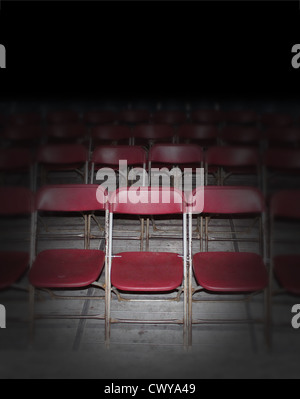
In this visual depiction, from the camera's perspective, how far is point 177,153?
10.9 feet

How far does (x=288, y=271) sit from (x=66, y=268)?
1438 mm

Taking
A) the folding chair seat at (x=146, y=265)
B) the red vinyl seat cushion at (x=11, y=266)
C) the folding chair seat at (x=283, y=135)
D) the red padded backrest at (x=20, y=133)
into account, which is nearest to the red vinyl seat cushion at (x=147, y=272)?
the folding chair seat at (x=146, y=265)

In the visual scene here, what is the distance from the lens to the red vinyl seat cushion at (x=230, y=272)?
2020mm

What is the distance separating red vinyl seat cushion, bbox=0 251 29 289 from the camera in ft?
6.80

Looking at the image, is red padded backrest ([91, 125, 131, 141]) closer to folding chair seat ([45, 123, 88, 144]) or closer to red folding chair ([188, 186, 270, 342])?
folding chair seat ([45, 123, 88, 144])

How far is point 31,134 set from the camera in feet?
14.2

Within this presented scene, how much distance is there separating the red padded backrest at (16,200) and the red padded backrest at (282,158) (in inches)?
82.2

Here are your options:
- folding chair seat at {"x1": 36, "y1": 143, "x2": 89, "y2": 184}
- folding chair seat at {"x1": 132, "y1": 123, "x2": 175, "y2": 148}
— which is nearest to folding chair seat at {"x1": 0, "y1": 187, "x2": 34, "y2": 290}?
folding chair seat at {"x1": 36, "y1": 143, "x2": 89, "y2": 184}

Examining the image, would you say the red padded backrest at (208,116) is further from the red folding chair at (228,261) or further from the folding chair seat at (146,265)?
the folding chair seat at (146,265)

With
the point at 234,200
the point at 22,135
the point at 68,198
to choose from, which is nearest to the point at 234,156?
the point at 234,200

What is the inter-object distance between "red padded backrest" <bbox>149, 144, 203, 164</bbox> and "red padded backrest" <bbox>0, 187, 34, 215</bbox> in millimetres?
1368

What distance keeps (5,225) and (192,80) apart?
4573mm

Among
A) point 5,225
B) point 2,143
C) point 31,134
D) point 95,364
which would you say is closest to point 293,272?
point 95,364

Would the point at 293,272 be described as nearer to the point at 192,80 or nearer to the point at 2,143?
the point at 2,143
